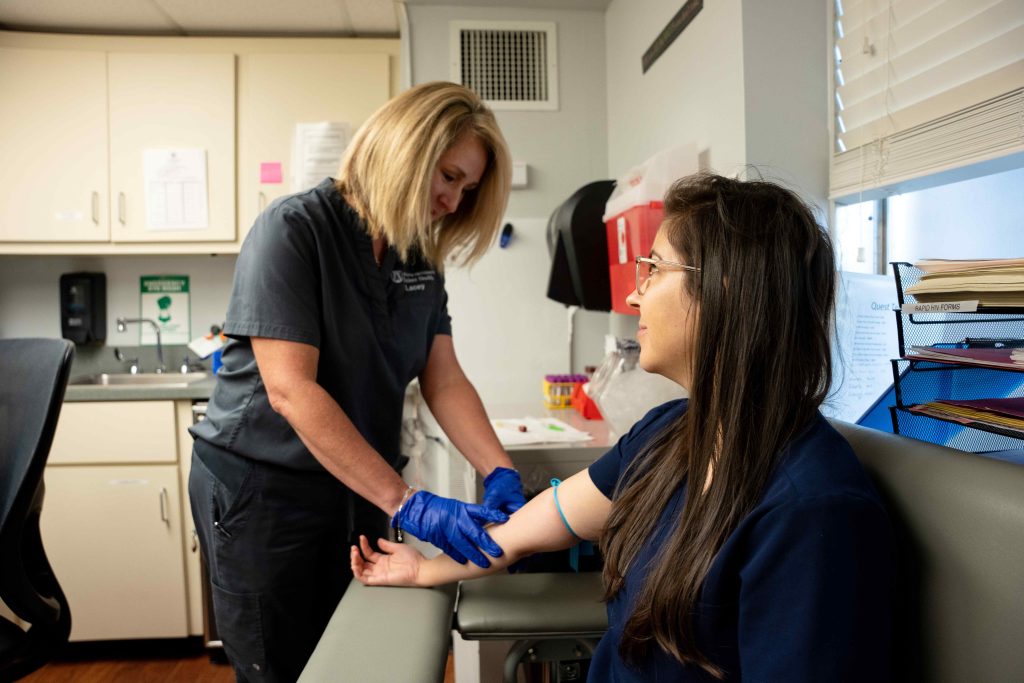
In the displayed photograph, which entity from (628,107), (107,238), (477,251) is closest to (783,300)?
(477,251)

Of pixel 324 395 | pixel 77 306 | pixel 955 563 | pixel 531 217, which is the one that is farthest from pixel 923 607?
pixel 77 306

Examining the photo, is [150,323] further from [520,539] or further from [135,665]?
[520,539]

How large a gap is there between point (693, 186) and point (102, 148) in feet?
8.21

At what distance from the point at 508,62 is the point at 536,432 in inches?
61.5

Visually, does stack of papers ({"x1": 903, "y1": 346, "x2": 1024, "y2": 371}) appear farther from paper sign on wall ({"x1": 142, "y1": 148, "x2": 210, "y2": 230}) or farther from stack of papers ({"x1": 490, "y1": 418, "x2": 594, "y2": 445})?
paper sign on wall ({"x1": 142, "y1": 148, "x2": 210, "y2": 230})

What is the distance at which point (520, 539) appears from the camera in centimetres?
110

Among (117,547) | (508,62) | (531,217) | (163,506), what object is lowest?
(117,547)

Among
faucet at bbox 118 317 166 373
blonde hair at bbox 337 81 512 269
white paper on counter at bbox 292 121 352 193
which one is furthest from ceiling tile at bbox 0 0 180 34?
blonde hair at bbox 337 81 512 269

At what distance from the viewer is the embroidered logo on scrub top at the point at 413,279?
1385 mm

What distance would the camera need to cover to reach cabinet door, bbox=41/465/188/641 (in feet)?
7.82

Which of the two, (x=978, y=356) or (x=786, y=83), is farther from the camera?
(x=786, y=83)

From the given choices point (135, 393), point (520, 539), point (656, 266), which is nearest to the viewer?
point (656, 266)

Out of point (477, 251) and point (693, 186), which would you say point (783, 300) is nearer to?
point (693, 186)

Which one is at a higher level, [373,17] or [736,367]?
[373,17]
